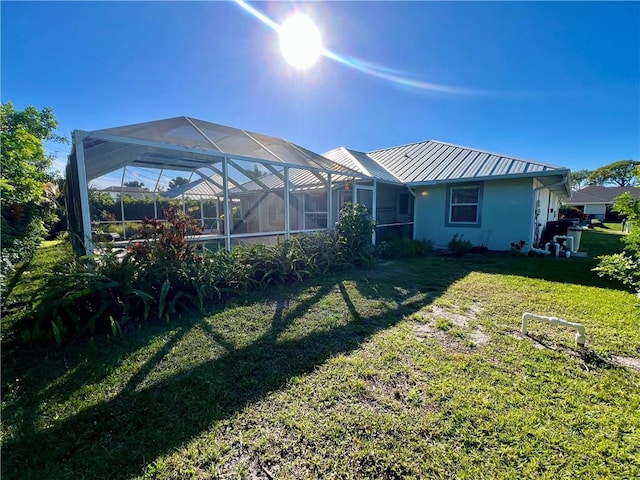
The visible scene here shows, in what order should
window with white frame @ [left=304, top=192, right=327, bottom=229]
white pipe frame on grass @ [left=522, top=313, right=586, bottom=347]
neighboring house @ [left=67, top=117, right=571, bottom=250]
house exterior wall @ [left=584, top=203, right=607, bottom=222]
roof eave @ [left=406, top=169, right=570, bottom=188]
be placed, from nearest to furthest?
white pipe frame on grass @ [left=522, top=313, right=586, bottom=347]
neighboring house @ [left=67, top=117, right=571, bottom=250]
roof eave @ [left=406, top=169, right=570, bottom=188]
window with white frame @ [left=304, top=192, right=327, bottom=229]
house exterior wall @ [left=584, top=203, right=607, bottom=222]

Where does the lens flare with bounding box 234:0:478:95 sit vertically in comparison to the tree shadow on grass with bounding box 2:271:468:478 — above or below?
above

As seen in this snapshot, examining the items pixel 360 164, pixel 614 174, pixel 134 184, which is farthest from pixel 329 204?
pixel 614 174

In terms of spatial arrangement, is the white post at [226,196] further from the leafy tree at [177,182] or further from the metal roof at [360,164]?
the leafy tree at [177,182]

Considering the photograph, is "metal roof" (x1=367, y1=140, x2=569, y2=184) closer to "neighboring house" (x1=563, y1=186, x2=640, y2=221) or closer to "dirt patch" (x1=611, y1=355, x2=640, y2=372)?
"dirt patch" (x1=611, y1=355, x2=640, y2=372)

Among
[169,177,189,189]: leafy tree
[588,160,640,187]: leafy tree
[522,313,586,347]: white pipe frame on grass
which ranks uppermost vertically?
[588,160,640,187]: leafy tree

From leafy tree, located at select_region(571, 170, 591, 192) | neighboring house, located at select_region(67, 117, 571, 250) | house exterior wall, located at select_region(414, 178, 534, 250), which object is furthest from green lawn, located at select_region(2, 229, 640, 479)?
leafy tree, located at select_region(571, 170, 591, 192)

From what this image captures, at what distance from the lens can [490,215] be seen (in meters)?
9.43

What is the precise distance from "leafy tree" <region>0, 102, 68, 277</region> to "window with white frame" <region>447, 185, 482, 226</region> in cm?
1124

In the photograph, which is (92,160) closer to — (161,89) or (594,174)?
(161,89)

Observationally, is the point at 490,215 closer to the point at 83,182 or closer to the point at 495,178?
the point at 495,178

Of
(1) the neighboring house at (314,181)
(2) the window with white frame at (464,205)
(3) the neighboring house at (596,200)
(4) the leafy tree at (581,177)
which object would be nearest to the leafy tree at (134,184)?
(1) the neighboring house at (314,181)

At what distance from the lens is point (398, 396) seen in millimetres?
2262

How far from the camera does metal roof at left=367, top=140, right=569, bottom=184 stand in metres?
8.76

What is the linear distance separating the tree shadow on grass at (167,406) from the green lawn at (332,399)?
0.01 meters
